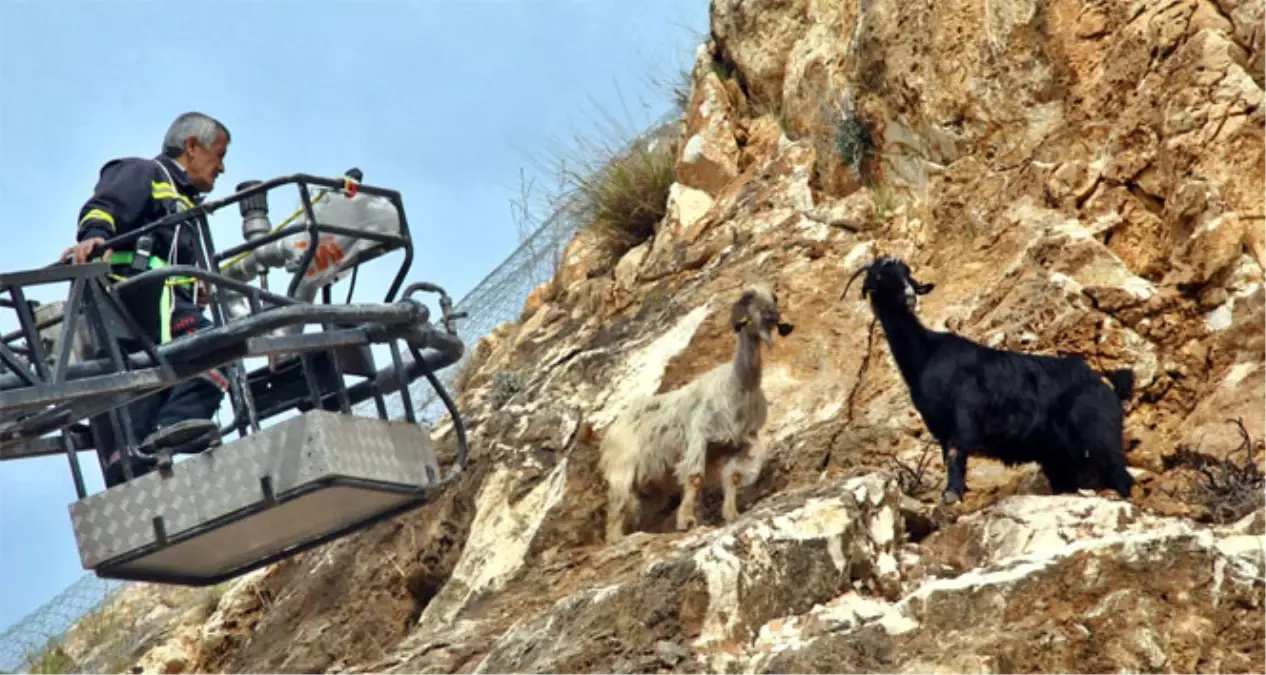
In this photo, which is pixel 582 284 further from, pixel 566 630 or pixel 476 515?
pixel 566 630

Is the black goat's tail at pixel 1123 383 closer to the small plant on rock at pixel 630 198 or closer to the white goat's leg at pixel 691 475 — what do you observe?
the white goat's leg at pixel 691 475

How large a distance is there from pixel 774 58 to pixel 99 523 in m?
8.72

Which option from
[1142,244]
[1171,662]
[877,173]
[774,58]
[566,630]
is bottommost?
[1171,662]

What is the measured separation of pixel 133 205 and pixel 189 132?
0.60 meters

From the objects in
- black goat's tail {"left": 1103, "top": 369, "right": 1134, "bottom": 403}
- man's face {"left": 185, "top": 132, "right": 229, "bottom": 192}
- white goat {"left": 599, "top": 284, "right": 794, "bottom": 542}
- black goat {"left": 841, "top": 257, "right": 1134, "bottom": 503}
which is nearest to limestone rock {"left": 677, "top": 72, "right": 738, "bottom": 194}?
white goat {"left": 599, "top": 284, "right": 794, "bottom": 542}

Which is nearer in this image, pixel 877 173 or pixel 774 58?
pixel 877 173

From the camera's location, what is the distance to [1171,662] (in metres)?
9.12

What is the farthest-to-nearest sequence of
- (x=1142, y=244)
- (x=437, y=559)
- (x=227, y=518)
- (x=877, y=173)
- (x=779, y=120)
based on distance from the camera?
(x=779, y=120) < (x=877, y=173) < (x=437, y=559) < (x=1142, y=244) < (x=227, y=518)

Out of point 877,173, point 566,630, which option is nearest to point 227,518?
point 566,630

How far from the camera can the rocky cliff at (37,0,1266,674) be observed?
9602mm

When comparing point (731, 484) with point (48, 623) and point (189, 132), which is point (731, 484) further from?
point (48, 623)

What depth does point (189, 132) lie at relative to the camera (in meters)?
10.5

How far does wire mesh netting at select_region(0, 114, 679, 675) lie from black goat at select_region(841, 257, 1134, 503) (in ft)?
18.0

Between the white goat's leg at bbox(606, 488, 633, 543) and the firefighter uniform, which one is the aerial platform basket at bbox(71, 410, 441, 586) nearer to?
the firefighter uniform
